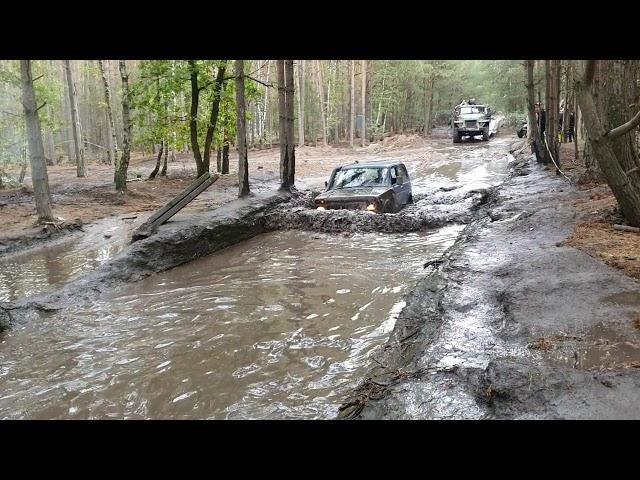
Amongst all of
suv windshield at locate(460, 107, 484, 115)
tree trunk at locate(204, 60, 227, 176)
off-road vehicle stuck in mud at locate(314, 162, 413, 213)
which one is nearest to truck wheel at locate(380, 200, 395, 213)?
off-road vehicle stuck in mud at locate(314, 162, 413, 213)

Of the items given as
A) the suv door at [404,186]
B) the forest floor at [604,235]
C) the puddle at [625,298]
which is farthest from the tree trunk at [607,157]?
the suv door at [404,186]

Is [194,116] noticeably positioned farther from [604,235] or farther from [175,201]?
[604,235]

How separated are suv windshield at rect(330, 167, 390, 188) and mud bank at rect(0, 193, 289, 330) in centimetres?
202

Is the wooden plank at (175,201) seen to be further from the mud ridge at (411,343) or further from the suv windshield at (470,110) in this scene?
the suv windshield at (470,110)

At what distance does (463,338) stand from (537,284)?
151cm

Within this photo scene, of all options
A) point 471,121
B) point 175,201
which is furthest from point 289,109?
point 471,121

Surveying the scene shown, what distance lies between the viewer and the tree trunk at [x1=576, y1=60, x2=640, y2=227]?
7.12 metres

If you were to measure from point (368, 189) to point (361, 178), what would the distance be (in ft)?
2.29

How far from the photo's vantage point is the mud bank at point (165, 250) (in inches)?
280

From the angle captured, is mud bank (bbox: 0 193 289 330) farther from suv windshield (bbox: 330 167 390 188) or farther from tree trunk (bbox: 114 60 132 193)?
tree trunk (bbox: 114 60 132 193)

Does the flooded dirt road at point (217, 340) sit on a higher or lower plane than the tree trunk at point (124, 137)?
lower

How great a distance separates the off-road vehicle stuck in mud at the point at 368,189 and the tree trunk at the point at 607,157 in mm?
5792

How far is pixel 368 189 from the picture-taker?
13094 mm
